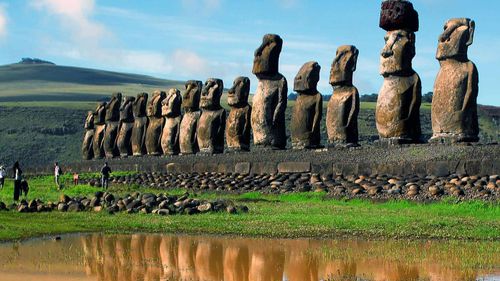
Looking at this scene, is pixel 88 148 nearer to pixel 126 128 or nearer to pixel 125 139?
pixel 126 128

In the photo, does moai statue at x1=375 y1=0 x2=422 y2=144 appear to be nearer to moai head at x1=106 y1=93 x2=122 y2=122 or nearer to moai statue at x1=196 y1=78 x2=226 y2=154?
moai statue at x1=196 y1=78 x2=226 y2=154

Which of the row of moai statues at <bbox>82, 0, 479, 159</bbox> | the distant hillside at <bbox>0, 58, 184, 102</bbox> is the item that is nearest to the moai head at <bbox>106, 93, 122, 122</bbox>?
the row of moai statues at <bbox>82, 0, 479, 159</bbox>

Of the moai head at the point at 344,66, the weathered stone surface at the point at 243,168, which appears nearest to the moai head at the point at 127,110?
the weathered stone surface at the point at 243,168

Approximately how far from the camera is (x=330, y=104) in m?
25.1

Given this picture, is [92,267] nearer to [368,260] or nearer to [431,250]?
[368,260]

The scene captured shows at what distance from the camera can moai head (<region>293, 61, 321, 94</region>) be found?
85.3 ft

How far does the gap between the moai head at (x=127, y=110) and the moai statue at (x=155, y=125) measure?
7.49ft

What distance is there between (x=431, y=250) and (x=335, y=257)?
1.34m

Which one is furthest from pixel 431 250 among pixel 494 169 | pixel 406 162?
pixel 406 162

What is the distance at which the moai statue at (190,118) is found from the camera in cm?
3134

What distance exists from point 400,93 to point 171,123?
12541 mm

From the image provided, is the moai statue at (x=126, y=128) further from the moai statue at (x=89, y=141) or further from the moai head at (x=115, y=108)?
the moai statue at (x=89, y=141)

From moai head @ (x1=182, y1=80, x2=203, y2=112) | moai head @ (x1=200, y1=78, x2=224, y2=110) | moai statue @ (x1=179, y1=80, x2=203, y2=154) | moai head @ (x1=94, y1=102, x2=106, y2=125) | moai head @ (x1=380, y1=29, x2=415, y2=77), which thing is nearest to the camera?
moai head @ (x1=380, y1=29, x2=415, y2=77)

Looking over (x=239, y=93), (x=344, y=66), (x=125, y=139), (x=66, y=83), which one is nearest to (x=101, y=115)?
(x=125, y=139)
